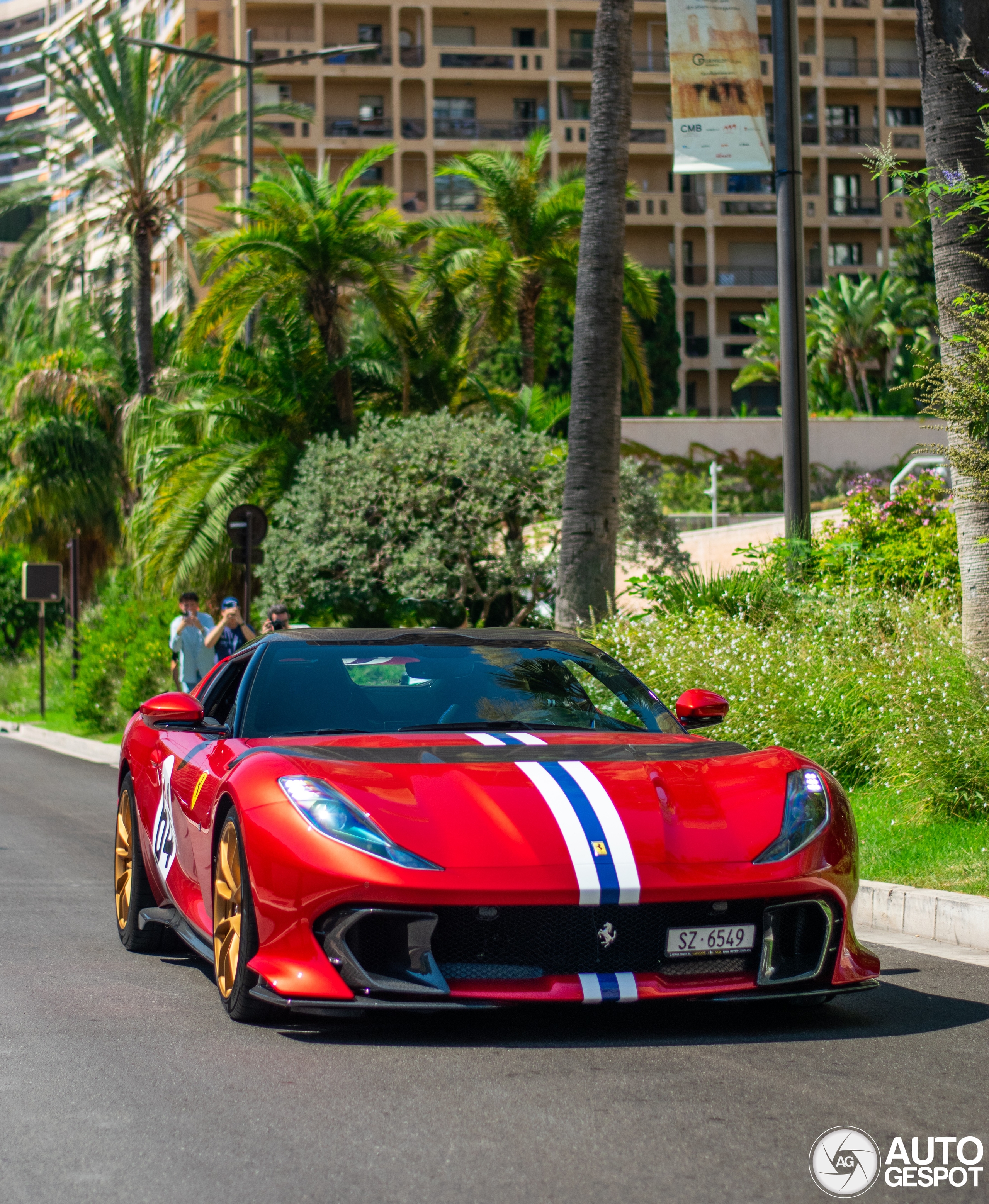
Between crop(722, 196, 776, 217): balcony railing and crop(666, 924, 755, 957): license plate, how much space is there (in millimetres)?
68263

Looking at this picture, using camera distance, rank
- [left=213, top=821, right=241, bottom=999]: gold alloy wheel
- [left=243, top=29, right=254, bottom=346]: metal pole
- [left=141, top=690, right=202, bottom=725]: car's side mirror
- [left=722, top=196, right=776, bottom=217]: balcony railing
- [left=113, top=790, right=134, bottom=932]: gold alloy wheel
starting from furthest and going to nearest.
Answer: [left=722, top=196, right=776, bottom=217]: balcony railing → [left=243, top=29, right=254, bottom=346]: metal pole → [left=113, top=790, right=134, bottom=932]: gold alloy wheel → [left=141, top=690, right=202, bottom=725]: car's side mirror → [left=213, top=821, right=241, bottom=999]: gold alloy wheel

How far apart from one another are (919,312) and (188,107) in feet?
97.2

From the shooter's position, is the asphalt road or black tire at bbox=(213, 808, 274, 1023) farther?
black tire at bbox=(213, 808, 274, 1023)

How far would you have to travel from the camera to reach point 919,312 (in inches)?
2148

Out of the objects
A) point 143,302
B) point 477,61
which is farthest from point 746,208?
point 143,302

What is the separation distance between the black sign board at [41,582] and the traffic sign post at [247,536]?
11337mm

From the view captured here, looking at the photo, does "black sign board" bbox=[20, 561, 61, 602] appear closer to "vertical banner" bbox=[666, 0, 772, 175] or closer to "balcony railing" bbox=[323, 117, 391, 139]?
"vertical banner" bbox=[666, 0, 772, 175]

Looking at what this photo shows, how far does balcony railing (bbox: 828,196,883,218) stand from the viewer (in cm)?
7175

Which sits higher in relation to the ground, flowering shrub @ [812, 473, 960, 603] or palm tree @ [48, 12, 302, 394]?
palm tree @ [48, 12, 302, 394]

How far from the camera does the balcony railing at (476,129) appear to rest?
68.2 meters

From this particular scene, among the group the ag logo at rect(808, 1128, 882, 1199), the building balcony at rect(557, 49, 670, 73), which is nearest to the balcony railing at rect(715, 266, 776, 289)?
the building balcony at rect(557, 49, 670, 73)

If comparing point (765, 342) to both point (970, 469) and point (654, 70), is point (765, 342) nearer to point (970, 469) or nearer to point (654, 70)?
point (654, 70)

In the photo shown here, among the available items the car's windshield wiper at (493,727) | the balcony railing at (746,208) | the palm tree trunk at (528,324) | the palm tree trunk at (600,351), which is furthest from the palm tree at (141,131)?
the balcony railing at (746,208)

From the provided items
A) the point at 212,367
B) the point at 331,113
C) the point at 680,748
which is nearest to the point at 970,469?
the point at 680,748
